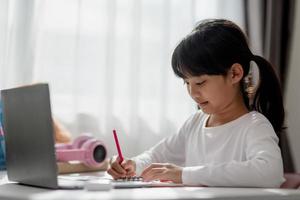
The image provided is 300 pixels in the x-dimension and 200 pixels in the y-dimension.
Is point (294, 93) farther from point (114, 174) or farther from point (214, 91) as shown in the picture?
point (114, 174)

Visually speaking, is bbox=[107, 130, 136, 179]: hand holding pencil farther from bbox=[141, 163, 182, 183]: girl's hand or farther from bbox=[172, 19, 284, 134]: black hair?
bbox=[172, 19, 284, 134]: black hair

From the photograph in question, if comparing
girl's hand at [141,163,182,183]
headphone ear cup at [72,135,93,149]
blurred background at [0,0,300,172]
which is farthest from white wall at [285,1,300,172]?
girl's hand at [141,163,182,183]

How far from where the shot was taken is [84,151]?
Result: 150 cm

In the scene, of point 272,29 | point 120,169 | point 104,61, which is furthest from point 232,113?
point 272,29

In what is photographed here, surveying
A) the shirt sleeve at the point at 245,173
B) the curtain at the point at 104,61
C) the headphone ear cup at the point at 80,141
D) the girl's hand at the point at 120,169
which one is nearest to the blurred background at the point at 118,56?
the curtain at the point at 104,61

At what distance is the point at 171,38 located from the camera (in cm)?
202

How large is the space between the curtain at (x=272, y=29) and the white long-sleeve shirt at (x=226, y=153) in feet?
2.87

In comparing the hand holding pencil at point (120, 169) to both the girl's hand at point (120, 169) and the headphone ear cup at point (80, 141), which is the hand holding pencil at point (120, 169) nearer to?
the girl's hand at point (120, 169)

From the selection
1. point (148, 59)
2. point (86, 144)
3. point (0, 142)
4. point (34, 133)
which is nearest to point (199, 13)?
point (148, 59)

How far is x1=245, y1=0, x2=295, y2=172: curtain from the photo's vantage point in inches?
84.8

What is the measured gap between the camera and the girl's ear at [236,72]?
3.96ft

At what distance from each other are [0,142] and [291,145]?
1319 mm

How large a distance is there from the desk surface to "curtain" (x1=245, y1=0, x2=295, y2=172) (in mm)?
1342

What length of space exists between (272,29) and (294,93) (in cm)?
30
